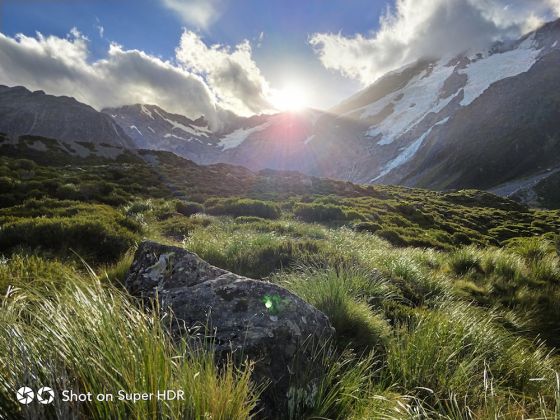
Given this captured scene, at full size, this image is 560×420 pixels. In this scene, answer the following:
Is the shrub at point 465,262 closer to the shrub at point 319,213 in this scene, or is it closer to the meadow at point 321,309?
the meadow at point 321,309

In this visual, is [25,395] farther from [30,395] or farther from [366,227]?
[366,227]

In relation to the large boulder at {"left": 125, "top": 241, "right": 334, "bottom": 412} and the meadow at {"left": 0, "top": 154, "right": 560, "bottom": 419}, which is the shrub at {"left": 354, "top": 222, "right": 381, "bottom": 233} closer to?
the meadow at {"left": 0, "top": 154, "right": 560, "bottom": 419}

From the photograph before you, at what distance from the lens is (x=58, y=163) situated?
3500 centimetres

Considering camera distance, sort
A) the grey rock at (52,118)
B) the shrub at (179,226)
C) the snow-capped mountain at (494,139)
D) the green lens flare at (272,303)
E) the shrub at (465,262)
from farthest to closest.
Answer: the snow-capped mountain at (494,139) → the grey rock at (52,118) → the shrub at (179,226) → the shrub at (465,262) → the green lens flare at (272,303)

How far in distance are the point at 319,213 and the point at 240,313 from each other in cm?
1752

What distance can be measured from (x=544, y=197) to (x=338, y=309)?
395ft

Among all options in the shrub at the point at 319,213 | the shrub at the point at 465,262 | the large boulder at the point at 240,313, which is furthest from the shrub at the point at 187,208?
the large boulder at the point at 240,313

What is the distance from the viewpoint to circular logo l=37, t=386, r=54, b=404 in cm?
171

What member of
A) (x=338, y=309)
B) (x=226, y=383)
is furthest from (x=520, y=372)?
(x=226, y=383)

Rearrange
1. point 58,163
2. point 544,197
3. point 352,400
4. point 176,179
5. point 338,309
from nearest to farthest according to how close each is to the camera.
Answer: point 352,400
point 338,309
point 176,179
point 58,163
point 544,197

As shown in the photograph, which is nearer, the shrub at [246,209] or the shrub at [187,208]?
the shrub at [187,208]

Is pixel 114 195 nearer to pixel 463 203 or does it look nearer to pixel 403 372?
pixel 403 372

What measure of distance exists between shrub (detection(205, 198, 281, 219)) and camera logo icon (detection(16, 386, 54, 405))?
16.4 meters

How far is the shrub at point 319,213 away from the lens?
20203 millimetres
